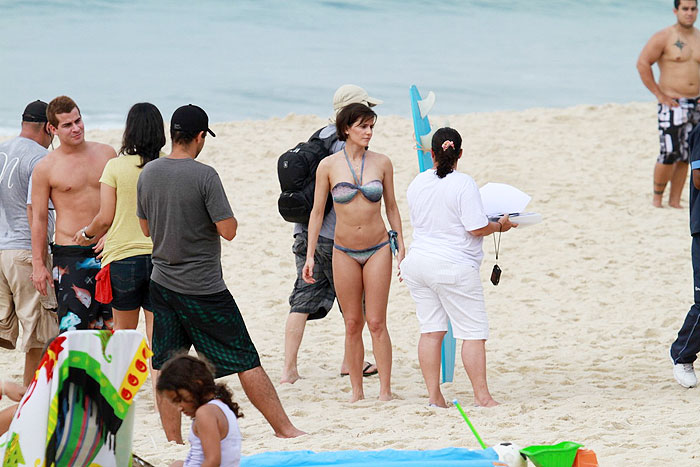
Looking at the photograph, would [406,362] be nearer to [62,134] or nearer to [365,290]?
[365,290]

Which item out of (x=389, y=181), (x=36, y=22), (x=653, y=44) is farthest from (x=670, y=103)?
(x=36, y=22)

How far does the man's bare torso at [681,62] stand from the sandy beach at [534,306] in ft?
3.93

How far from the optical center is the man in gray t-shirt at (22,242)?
5258 mm

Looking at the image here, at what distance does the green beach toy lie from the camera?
3.56 m

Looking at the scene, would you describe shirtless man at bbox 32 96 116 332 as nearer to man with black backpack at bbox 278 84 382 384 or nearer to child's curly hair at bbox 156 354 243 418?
man with black backpack at bbox 278 84 382 384

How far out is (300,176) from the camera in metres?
5.41

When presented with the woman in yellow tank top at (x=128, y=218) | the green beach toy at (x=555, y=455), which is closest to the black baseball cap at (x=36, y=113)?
the woman in yellow tank top at (x=128, y=218)

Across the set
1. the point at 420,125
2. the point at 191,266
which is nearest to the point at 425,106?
the point at 420,125

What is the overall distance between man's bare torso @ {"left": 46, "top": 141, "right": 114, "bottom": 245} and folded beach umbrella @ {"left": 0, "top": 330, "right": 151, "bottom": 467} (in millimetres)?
1897

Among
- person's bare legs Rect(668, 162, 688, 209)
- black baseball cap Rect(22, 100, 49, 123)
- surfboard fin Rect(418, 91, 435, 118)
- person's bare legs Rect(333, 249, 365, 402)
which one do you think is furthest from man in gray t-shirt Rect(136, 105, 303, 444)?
person's bare legs Rect(668, 162, 688, 209)

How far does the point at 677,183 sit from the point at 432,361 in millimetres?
5430

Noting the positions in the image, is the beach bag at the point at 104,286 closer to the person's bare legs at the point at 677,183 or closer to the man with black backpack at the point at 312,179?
the man with black backpack at the point at 312,179

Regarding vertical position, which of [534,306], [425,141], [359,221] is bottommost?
[534,306]

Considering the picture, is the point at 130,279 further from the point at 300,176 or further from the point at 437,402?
the point at 437,402
